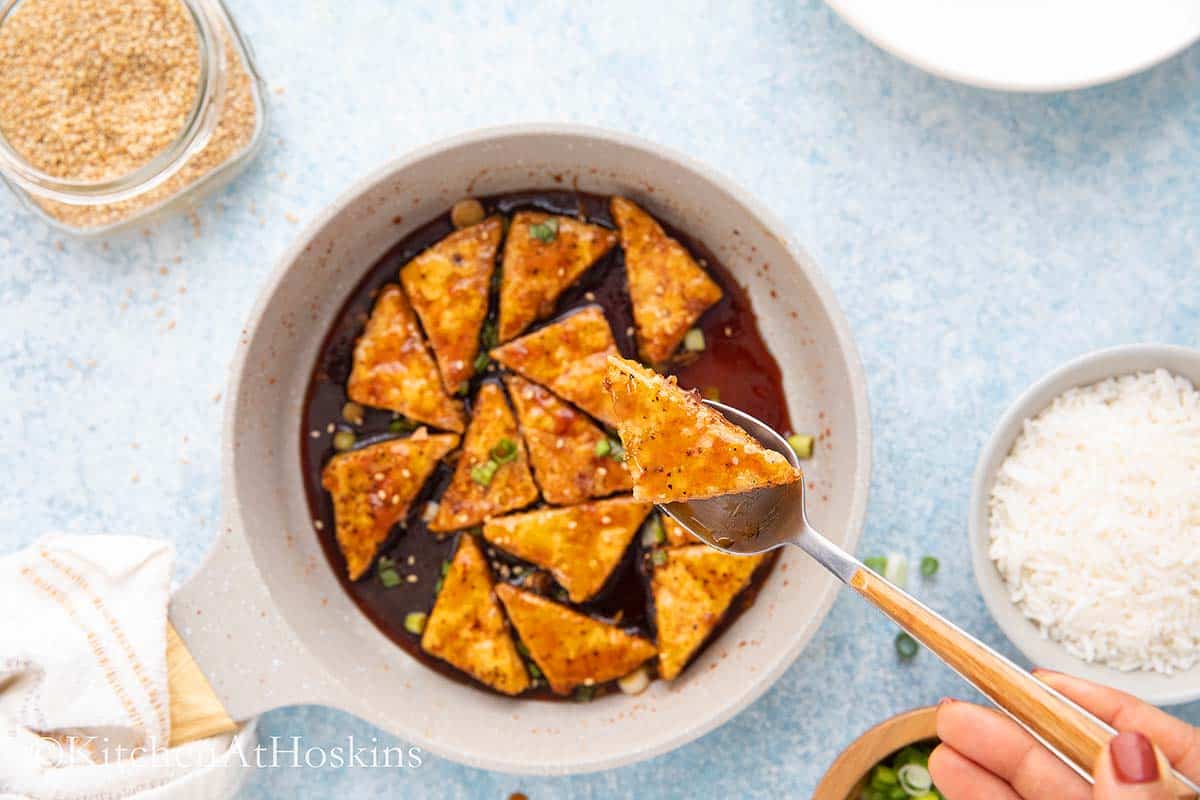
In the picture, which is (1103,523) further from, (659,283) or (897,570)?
(659,283)

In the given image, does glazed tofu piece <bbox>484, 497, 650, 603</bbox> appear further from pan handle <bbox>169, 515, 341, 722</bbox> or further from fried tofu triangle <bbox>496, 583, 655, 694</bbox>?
pan handle <bbox>169, 515, 341, 722</bbox>

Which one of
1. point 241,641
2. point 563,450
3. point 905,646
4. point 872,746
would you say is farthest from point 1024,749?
point 241,641

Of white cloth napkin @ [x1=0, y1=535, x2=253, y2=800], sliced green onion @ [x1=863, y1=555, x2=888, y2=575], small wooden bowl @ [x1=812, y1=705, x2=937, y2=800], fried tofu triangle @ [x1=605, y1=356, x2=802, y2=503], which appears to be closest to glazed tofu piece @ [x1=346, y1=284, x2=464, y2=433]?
white cloth napkin @ [x1=0, y1=535, x2=253, y2=800]

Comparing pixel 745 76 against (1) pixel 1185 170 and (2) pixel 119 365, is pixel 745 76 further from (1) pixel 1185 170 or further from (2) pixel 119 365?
(2) pixel 119 365

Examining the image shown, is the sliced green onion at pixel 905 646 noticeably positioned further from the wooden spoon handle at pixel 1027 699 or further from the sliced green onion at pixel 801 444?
the wooden spoon handle at pixel 1027 699

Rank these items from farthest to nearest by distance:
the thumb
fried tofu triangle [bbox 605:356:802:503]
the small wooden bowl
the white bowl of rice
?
the white bowl of rice, the small wooden bowl, fried tofu triangle [bbox 605:356:802:503], the thumb

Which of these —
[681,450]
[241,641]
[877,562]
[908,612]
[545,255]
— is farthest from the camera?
[545,255]
